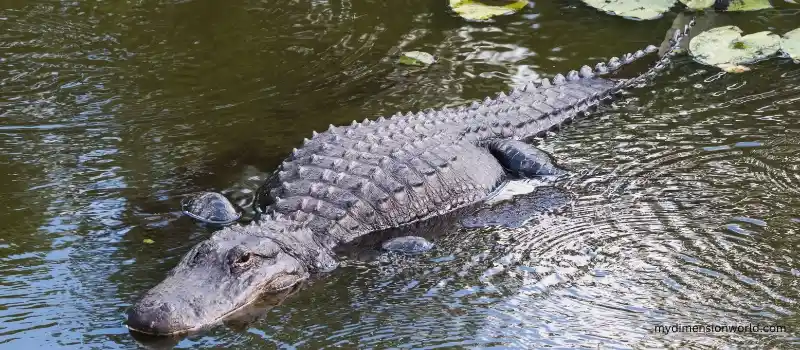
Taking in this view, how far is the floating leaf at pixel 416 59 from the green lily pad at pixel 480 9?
126 centimetres

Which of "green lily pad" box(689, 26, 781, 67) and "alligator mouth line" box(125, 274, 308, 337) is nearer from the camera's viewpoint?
"alligator mouth line" box(125, 274, 308, 337)

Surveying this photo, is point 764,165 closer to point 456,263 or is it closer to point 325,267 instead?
point 456,263

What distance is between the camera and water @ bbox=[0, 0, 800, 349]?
4668 mm

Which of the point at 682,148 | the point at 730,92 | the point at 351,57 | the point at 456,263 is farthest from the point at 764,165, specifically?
the point at 351,57

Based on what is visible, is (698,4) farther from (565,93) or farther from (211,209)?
(211,209)

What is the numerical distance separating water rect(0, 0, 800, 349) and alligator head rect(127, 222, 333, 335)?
0.15 meters

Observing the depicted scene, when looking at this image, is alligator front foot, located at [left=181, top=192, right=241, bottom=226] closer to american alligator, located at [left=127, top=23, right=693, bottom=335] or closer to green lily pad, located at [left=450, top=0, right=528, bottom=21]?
american alligator, located at [left=127, top=23, right=693, bottom=335]

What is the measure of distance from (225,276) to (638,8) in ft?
19.7

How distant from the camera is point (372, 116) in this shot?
7.66 metres

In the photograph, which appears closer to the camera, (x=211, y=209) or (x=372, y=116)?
(x=211, y=209)

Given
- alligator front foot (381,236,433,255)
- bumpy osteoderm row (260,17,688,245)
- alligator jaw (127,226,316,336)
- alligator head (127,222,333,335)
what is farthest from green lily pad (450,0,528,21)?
alligator jaw (127,226,316,336)

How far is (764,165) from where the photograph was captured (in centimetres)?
632

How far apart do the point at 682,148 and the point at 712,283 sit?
79.1 inches

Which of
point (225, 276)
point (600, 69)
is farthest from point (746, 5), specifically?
point (225, 276)
